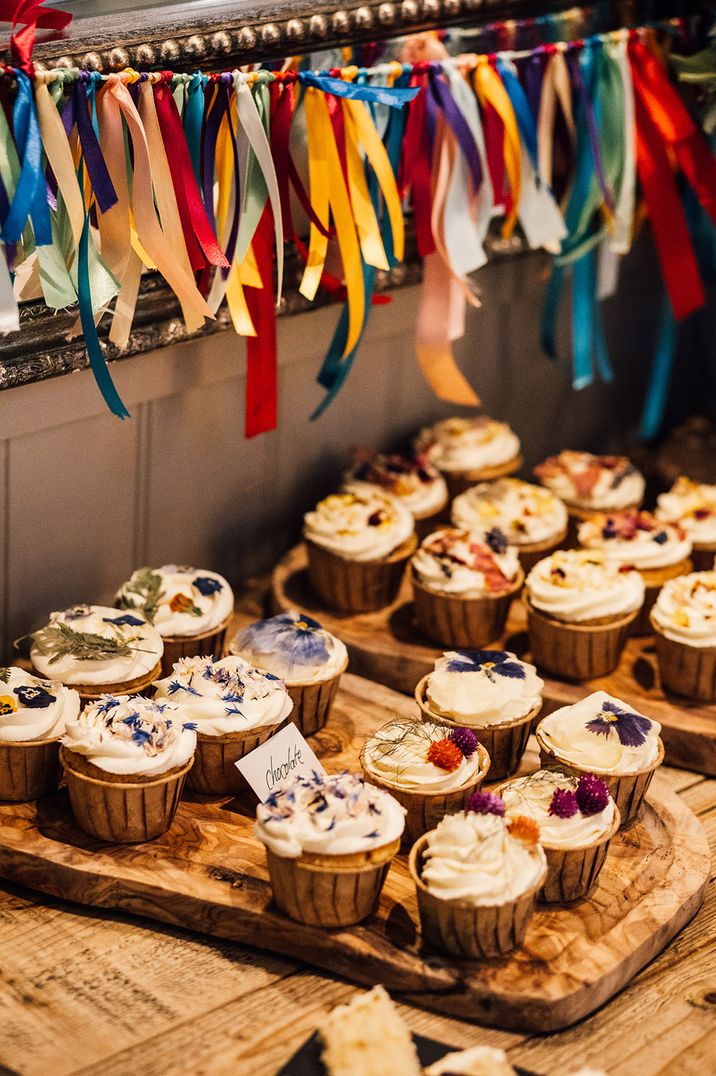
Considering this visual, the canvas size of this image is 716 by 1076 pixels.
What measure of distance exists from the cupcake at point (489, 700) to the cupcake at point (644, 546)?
1.74 ft

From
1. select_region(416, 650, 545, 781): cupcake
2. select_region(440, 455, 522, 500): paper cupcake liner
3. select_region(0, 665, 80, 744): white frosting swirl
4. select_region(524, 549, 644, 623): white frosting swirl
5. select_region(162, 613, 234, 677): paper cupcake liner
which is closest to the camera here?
select_region(0, 665, 80, 744): white frosting swirl

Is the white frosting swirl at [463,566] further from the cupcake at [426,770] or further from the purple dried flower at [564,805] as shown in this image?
the purple dried flower at [564,805]

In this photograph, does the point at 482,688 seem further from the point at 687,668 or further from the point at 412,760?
the point at 687,668

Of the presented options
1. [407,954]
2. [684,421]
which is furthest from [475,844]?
[684,421]

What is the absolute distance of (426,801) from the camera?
2225 mm

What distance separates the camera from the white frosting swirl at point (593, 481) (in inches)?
131

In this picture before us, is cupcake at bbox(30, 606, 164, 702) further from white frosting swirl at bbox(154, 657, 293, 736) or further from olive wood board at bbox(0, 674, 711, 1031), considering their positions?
olive wood board at bbox(0, 674, 711, 1031)

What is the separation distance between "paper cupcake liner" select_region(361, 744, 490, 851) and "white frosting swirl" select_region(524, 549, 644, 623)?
578mm

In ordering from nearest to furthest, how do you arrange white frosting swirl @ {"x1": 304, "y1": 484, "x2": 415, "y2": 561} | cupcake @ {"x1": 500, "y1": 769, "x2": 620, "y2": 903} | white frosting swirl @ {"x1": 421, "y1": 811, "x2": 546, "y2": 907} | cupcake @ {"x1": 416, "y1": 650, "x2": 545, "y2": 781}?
white frosting swirl @ {"x1": 421, "y1": 811, "x2": 546, "y2": 907} < cupcake @ {"x1": 500, "y1": 769, "x2": 620, "y2": 903} < cupcake @ {"x1": 416, "y1": 650, "x2": 545, "y2": 781} < white frosting swirl @ {"x1": 304, "y1": 484, "x2": 415, "y2": 561}

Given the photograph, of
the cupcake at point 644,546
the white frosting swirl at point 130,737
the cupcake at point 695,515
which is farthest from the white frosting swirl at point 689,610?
the white frosting swirl at point 130,737

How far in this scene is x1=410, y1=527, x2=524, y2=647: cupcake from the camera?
285cm

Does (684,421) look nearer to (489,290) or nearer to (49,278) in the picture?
(489,290)

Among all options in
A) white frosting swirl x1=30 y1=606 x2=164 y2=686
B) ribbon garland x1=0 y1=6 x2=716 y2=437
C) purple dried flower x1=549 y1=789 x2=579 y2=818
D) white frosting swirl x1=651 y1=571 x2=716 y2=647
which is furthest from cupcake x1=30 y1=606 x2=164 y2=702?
white frosting swirl x1=651 y1=571 x2=716 y2=647

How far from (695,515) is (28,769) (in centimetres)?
162
